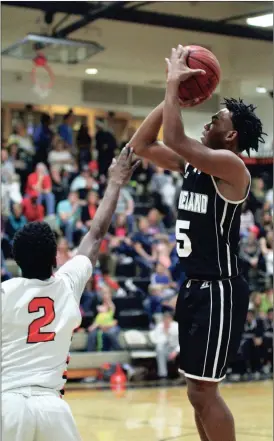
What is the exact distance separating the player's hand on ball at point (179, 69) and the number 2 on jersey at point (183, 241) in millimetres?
736

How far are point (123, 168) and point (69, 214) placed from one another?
8704 millimetres

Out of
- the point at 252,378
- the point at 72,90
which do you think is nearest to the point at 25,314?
the point at 252,378

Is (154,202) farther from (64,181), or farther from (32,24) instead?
(32,24)

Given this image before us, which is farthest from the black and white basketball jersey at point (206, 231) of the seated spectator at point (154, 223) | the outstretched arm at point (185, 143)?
the seated spectator at point (154, 223)

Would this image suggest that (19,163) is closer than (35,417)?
No

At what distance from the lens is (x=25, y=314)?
2.85 m

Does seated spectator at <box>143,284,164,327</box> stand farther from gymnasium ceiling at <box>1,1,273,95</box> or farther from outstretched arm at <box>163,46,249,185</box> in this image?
outstretched arm at <box>163,46,249,185</box>

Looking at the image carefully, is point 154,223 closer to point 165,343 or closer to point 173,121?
point 165,343

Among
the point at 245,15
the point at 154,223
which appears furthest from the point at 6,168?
the point at 245,15

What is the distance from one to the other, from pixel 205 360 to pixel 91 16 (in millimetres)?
9426

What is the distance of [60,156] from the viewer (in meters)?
14.3

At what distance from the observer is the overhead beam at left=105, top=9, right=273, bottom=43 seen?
1258 cm

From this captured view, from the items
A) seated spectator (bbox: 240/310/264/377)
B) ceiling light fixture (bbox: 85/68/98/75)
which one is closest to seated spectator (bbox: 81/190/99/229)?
seated spectator (bbox: 240/310/264/377)

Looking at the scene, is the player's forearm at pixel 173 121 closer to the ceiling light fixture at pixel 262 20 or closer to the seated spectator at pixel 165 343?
the seated spectator at pixel 165 343
